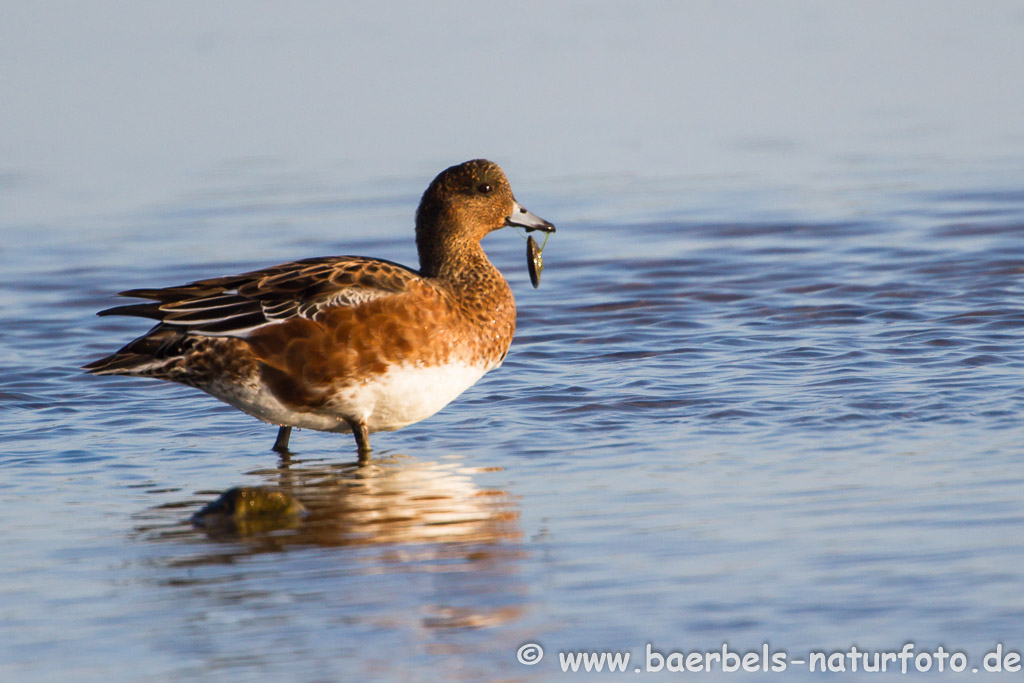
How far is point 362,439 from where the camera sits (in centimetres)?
769

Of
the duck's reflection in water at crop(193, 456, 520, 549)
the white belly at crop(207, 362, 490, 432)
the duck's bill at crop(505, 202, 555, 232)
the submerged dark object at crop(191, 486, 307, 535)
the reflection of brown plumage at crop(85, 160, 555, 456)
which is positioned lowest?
the duck's reflection in water at crop(193, 456, 520, 549)

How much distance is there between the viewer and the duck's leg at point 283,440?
8.02 m

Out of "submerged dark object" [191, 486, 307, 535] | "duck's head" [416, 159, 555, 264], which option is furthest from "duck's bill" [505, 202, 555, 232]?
"submerged dark object" [191, 486, 307, 535]

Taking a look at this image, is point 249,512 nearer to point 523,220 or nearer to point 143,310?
point 143,310

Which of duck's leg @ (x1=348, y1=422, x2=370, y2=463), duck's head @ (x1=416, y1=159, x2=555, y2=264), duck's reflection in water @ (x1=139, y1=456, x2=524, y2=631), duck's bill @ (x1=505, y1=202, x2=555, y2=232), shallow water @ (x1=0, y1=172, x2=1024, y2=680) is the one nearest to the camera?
shallow water @ (x1=0, y1=172, x2=1024, y2=680)

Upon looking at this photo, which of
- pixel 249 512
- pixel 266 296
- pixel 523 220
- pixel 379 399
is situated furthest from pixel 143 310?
pixel 523 220

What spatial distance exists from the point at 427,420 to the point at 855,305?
364 centimetres

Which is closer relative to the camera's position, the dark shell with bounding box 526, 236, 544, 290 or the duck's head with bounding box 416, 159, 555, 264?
the duck's head with bounding box 416, 159, 555, 264

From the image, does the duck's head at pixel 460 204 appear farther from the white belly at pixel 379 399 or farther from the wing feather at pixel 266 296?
the white belly at pixel 379 399

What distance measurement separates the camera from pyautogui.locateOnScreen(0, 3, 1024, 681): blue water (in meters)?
5.11

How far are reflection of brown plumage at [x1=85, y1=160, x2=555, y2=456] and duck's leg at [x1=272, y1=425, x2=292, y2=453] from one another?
0.32 metres

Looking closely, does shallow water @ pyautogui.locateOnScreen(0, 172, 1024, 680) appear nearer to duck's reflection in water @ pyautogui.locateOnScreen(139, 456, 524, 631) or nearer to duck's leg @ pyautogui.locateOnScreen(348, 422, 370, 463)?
duck's reflection in water @ pyautogui.locateOnScreen(139, 456, 524, 631)

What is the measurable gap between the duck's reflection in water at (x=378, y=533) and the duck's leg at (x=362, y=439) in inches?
3.8

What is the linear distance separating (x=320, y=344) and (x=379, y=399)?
0.41 meters
